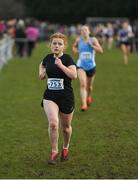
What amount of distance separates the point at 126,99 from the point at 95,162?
627 cm

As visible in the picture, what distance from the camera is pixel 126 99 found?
13.1m

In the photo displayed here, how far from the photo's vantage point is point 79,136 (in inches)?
347

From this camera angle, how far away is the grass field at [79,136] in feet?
21.7

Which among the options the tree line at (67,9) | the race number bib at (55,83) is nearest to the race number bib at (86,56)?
the race number bib at (55,83)

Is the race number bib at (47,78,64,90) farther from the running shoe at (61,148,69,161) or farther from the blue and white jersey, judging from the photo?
the blue and white jersey

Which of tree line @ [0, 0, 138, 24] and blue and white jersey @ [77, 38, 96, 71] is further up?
tree line @ [0, 0, 138, 24]

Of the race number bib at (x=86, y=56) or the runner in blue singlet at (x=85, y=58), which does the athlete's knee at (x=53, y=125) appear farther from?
the race number bib at (x=86, y=56)

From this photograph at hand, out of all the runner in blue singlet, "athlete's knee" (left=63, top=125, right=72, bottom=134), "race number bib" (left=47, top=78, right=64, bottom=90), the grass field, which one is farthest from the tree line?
"race number bib" (left=47, top=78, right=64, bottom=90)

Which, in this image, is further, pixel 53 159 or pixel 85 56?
pixel 85 56

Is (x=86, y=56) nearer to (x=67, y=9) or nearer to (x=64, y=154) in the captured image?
(x=64, y=154)

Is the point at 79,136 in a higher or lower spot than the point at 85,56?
lower

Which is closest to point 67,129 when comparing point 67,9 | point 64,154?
point 64,154

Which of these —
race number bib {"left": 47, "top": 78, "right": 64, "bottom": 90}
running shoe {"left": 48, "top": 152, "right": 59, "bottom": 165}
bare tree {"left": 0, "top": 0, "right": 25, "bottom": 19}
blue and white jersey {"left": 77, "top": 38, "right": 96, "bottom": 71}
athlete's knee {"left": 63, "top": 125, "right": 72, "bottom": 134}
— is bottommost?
running shoe {"left": 48, "top": 152, "right": 59, "bottom": 165}

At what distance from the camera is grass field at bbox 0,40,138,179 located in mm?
6621
